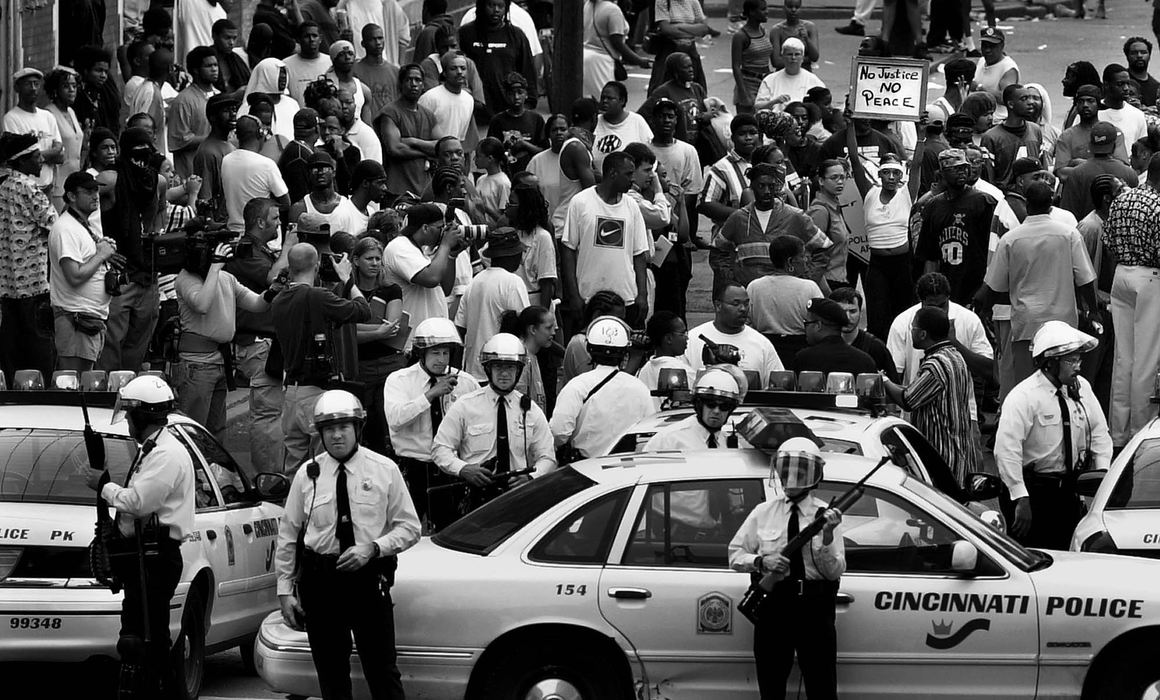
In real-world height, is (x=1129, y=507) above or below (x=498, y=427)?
below

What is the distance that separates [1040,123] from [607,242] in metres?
6.52

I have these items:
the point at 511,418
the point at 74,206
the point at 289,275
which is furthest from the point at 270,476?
the point at 74,206

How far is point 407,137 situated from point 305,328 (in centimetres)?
620

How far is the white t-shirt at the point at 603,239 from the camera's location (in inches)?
561

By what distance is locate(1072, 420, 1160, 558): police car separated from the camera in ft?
31.8

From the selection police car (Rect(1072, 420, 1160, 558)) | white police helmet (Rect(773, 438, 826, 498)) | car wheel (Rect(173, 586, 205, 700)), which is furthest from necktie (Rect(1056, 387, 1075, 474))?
car wheel (Rect(173, 586, 205, 700))

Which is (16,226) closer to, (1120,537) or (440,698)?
(440,698)

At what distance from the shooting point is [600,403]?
11.1m

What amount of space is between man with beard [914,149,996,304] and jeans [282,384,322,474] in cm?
490

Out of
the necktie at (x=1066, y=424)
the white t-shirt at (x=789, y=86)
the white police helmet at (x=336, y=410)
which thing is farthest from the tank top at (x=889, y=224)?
the white police helmet at (x=336, y=410)

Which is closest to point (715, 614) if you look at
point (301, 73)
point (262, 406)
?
point (262, 406)

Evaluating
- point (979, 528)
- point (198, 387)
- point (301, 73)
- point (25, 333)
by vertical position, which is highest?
point (301, 73)

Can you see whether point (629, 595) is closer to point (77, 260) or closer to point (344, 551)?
point (344, 551)

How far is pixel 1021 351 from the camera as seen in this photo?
45.5 ft
